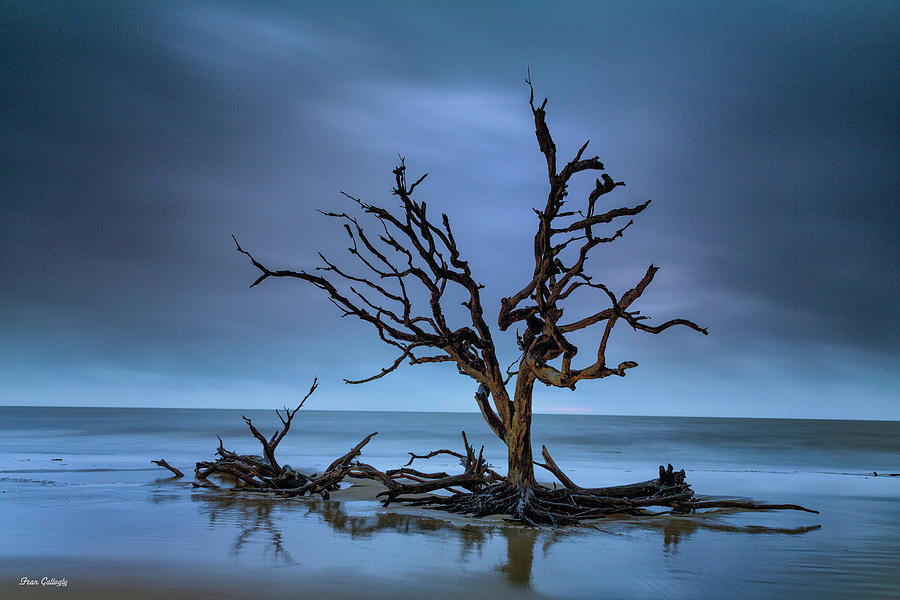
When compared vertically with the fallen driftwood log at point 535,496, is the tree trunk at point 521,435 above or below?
above

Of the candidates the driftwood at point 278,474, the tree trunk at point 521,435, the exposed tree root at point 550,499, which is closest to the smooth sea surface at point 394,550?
the exposed tree root at point 550,499

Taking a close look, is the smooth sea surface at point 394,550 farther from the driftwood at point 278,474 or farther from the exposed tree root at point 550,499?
the driftwood at point 278,474

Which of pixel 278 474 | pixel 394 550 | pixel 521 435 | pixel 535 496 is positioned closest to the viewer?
pixel 394 550

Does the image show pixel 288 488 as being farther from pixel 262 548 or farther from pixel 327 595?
pixel 327 595

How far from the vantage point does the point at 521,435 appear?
8500 millimetres

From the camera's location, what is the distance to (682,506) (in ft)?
28.8

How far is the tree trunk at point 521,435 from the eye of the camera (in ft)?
27.5

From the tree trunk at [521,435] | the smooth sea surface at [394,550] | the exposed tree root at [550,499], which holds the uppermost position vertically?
the tree trunk at [521,435]

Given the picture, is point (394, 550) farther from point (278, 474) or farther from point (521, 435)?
point (278, 474)

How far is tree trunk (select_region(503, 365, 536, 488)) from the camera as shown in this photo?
8.38m

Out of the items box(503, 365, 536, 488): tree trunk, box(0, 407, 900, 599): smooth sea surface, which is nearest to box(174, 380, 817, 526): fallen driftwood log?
box(503, 365, 536, 488): tree trunk

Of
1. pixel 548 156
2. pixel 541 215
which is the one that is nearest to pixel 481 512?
pixel 541 215

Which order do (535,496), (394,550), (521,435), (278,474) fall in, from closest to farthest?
1. (394,550)
2. (535,496)
3. (521,435)
4. (278,474)

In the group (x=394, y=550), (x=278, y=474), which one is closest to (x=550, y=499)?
(x=394, y=550)
